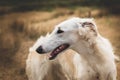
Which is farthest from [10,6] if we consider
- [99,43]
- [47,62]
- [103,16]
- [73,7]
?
[99,43]

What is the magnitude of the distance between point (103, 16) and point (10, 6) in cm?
227

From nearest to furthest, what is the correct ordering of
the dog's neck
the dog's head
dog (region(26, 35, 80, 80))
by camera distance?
the dog's head → the dog's neck → dog (region(26, 35, 80, 80))

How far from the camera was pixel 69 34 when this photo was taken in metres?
4.86

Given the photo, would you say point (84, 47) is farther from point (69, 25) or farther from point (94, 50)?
point (69, 25)

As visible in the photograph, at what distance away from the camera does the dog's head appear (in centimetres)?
482

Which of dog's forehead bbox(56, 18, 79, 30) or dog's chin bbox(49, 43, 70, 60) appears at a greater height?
dog's forehead bbox(56, 18, 79, 30)

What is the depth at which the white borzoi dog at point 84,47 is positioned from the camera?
15.9ft

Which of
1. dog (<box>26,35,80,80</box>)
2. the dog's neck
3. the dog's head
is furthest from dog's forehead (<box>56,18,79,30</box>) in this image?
dog (<box>26,35,80,80</box>)

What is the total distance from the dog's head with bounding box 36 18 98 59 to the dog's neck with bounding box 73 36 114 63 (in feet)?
0.27

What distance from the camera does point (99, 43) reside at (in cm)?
498

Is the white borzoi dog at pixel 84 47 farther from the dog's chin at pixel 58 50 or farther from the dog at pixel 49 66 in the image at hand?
the dog at pixel 49 66

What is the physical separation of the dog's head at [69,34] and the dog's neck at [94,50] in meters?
0.08

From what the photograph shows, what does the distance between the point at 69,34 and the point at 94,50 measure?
0.36 m

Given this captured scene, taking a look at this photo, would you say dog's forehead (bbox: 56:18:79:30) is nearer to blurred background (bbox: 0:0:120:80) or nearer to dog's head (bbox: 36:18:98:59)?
dog's head (bbox: 36:18:98:59)
